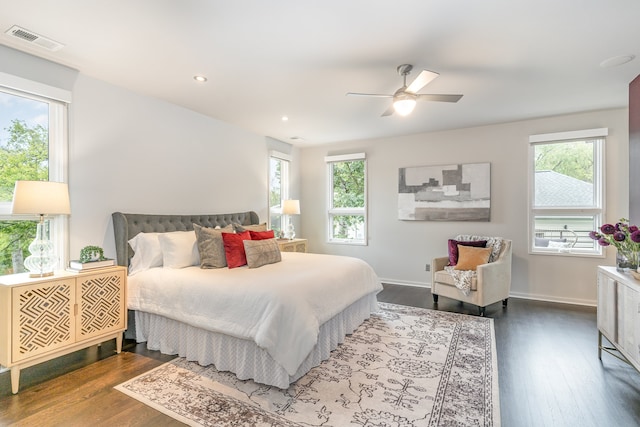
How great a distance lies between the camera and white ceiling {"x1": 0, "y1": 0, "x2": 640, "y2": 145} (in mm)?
2062

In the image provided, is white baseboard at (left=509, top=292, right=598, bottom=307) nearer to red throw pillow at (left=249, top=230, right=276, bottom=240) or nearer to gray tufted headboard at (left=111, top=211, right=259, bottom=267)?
red throw pillow at (left=249, top=230, right=276, bottom=240)

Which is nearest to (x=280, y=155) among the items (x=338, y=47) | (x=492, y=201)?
(x=338, y=47)

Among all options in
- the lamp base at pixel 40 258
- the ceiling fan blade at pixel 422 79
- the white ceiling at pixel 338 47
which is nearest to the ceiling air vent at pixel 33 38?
the white ceiling at pixel 338 47

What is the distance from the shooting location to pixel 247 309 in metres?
2.33

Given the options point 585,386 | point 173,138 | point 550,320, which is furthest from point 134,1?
point 550,320

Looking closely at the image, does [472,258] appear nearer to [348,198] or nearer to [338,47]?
[348,198]

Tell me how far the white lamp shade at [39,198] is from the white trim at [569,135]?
5628mm

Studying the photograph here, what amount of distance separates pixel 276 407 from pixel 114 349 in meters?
1.86

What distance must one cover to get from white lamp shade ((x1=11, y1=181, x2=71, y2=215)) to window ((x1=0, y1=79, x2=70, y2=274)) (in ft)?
1.56

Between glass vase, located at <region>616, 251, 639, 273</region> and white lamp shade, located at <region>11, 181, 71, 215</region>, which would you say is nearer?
white lamp shade, located at <region>11, 181, 71, 215</region>

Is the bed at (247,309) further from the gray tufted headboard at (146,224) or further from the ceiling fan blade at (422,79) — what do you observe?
the ceiling fan blade at (422,79)

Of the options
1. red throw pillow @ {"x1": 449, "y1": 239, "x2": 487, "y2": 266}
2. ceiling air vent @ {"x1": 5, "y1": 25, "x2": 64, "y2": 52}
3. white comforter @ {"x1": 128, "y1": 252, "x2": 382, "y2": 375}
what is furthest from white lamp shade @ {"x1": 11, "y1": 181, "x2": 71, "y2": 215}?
red throw pillow @ {"x1": 449, "y1": 239, "x2": 487, "y2": 266}

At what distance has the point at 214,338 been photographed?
2.55 meters

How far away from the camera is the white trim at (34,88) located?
250 cm
